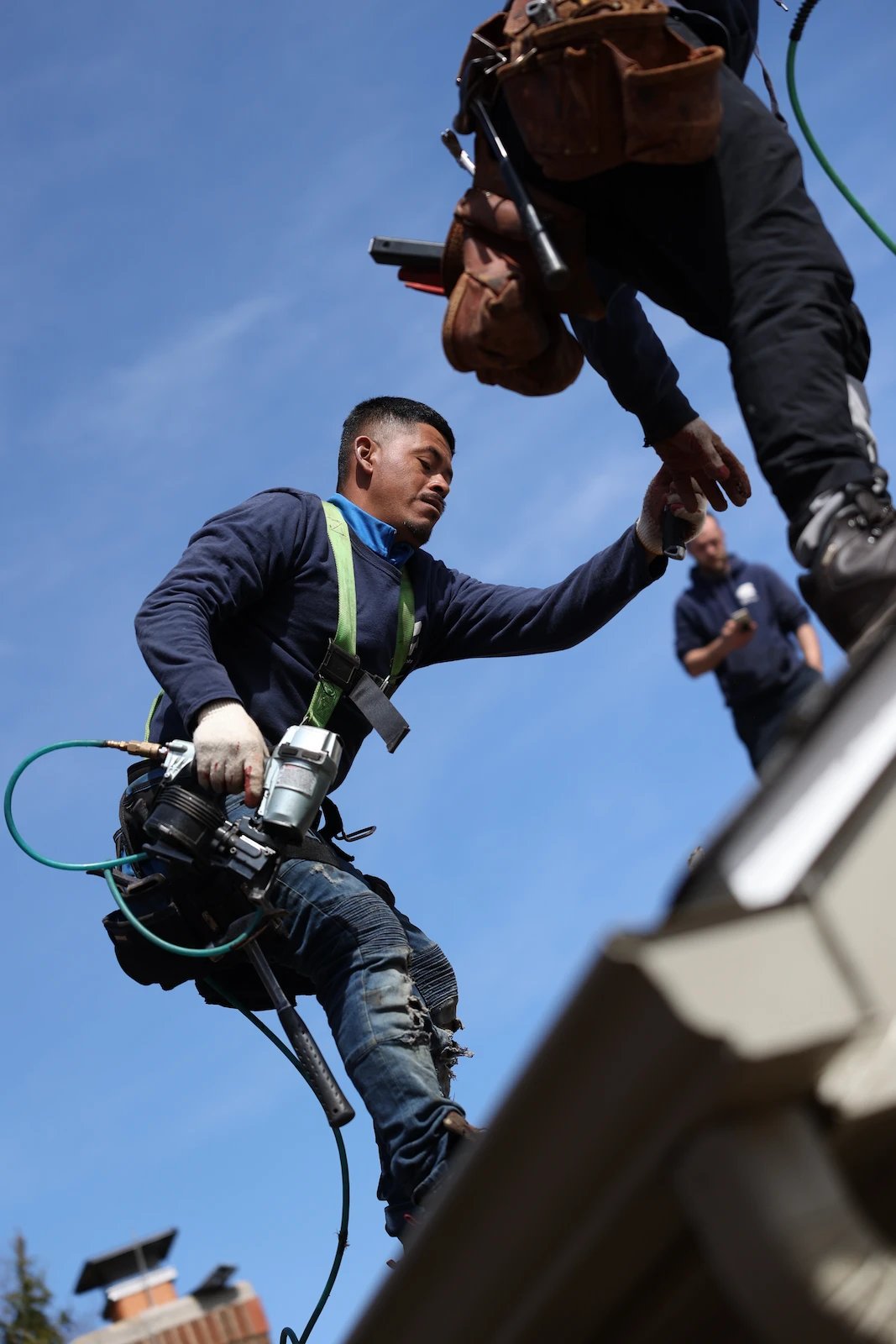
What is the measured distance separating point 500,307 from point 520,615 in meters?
2.03

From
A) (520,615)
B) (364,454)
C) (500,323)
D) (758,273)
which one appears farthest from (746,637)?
(758,273)

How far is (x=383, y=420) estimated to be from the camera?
209 inches

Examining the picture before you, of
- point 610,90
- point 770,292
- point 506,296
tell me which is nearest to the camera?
point 770,292

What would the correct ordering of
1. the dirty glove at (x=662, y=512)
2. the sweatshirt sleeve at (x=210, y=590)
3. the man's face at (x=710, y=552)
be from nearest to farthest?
the sweatshirt sleeve at (x=210, y=590), the dirty glove at (x=662, y=512), the man's face at (x=710, y=552)

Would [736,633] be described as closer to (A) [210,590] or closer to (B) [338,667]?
(B) [338,667]

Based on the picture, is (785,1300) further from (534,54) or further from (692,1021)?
(534,54)

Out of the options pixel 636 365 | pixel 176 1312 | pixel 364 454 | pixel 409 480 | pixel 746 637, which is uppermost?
pixel 364 454

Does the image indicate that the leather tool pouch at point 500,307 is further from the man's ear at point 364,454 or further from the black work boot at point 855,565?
the man's ear at point 364,454

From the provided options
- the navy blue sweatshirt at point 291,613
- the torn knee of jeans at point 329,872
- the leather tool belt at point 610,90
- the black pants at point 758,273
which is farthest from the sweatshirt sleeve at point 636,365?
the torn knee of jeans at point 329,872

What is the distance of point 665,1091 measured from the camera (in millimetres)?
1714

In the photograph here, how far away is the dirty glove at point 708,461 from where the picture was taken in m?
3.94

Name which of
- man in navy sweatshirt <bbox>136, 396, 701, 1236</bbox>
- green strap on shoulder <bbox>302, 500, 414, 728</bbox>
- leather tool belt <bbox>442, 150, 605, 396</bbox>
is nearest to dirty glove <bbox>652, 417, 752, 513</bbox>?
man in navy sweatshirt <bbox>136, 396, 701, 1236</bbox>

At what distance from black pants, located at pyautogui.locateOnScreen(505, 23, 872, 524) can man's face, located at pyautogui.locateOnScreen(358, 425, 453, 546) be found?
1833 mm

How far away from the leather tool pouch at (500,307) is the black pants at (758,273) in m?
0.12
